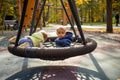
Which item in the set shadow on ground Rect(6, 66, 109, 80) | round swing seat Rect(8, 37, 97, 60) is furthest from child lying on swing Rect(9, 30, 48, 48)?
shadow on ground Rect(6, 66, 109, 80)

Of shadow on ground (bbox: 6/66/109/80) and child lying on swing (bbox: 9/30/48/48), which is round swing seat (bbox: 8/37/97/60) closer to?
child lying on swing (bbox: 9/30/48/48)

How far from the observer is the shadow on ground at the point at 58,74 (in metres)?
5.36

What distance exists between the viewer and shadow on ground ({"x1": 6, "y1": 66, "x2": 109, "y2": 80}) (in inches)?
211

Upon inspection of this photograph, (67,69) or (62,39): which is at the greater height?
(62,39)

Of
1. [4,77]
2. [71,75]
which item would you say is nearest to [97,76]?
[71,75]

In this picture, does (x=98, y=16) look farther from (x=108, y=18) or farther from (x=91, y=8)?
(x=108, y=18)

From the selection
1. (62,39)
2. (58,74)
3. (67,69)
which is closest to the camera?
(58,74)

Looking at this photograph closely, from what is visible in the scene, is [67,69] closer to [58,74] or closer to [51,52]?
[58,74]

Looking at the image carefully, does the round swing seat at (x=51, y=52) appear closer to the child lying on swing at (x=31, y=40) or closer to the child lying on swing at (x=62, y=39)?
the child lying on swing at (x=31, y=40)

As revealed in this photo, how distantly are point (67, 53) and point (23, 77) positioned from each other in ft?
4.37

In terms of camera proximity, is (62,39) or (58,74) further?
(62,39)

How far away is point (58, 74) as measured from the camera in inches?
221

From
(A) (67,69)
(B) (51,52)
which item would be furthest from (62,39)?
(B) (51,52)

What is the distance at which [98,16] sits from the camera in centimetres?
5216
